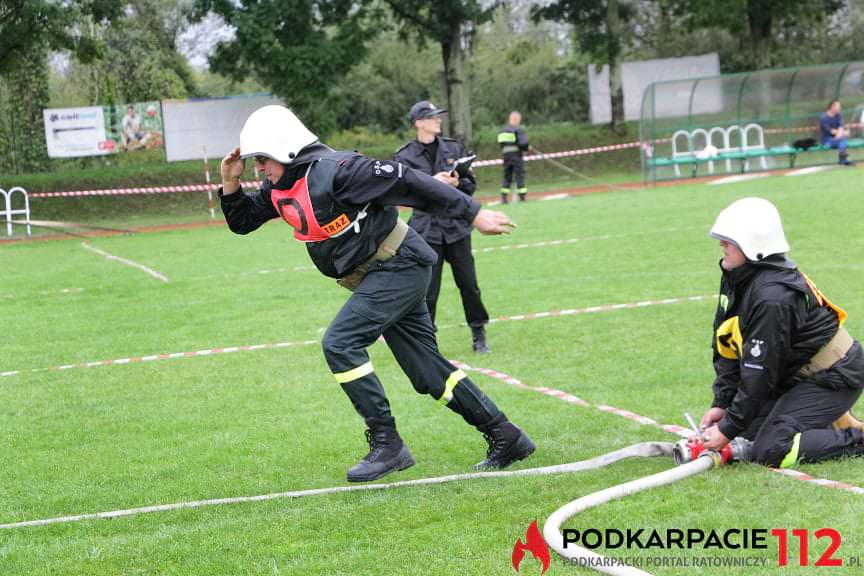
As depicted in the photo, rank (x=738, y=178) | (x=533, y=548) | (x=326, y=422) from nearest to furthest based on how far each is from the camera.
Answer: (x=533, y=548) < (x=326, y=422) < (x=738, y=178)

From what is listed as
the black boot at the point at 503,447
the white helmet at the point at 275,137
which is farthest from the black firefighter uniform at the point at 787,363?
the white helmet at the point at 275,137

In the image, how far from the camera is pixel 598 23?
125ft

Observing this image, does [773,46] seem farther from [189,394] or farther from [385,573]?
[385,573]

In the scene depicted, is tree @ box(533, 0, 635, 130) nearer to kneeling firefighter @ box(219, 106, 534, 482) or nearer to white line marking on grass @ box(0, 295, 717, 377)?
white line marking on grass @ box(0, 295, 717, 377)

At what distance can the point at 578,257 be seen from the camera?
15.7 metres

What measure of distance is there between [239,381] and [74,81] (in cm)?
3599

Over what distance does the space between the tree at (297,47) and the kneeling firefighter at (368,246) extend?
90.4ft

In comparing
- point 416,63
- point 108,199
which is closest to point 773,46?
point 416,63

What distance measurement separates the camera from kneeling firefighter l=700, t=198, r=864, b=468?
5480mm

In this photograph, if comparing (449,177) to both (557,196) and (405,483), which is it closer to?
(405,483)

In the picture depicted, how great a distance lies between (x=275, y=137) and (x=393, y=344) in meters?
1.26

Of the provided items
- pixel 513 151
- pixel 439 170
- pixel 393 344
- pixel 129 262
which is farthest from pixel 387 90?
pixel 393 344

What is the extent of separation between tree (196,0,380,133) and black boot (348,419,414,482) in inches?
1096

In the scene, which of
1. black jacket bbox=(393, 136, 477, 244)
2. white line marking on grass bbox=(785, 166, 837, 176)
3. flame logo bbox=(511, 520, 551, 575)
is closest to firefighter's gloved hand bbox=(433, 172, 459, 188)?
black jacket bbox=(393, 136, 477, 244)
